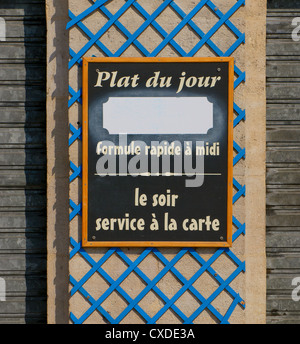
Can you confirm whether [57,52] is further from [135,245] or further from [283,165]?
[283,165]

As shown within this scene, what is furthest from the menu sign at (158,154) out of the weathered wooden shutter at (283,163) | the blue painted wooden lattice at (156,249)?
the weathered wooden shutter at (283,163)

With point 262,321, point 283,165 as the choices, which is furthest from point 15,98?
point 262,321

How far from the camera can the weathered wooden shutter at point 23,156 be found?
6.79 m

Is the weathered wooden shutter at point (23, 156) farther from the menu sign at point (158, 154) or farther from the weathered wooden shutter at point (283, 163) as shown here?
the weathered wooden shutter at point (283, 163)

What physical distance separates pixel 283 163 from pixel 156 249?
2565mm

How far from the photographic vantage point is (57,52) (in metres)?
6.27

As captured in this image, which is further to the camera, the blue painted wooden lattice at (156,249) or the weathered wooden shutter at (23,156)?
the weathered wooden shutter at (23,156)

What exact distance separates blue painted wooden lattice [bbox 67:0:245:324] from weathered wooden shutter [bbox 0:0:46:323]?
0.98m

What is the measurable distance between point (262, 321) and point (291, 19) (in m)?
4.92

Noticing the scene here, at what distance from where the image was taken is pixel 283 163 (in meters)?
6.79

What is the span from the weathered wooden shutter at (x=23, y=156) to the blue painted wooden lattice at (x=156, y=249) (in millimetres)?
979

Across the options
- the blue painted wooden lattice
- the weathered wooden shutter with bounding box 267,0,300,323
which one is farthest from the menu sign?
the weathered wooden shutter with bounding box 267,0,300,323

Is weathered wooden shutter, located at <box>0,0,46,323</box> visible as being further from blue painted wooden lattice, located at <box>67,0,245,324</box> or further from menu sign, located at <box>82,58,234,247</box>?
menu sign, located at <box>82,58,234,247</box>

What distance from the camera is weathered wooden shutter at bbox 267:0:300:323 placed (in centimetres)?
678
